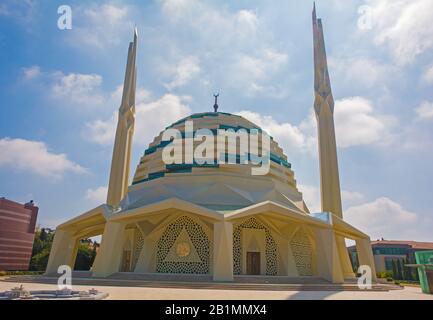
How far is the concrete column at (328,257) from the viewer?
17000 millimetres

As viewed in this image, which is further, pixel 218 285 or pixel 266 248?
pixel 266 248

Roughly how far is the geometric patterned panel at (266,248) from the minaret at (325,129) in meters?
6.94

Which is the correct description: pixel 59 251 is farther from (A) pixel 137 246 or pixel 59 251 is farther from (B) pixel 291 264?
(B) pixel 291 264

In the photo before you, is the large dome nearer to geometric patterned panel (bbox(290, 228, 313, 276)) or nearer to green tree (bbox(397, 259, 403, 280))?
geometric patterned panel (bbox(290, 228, 313, 276))

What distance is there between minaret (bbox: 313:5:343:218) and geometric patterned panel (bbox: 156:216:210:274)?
11100 mm

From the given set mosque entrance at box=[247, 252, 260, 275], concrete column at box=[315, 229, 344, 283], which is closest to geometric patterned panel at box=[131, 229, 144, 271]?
mosque entrance at box=[247, 252, 260, 275]

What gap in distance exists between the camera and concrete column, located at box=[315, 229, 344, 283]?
17.0 m

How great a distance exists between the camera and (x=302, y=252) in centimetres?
2145

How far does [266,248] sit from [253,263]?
1.26 m

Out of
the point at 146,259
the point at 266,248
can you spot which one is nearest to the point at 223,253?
the point at 266,248

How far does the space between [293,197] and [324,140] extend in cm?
611
